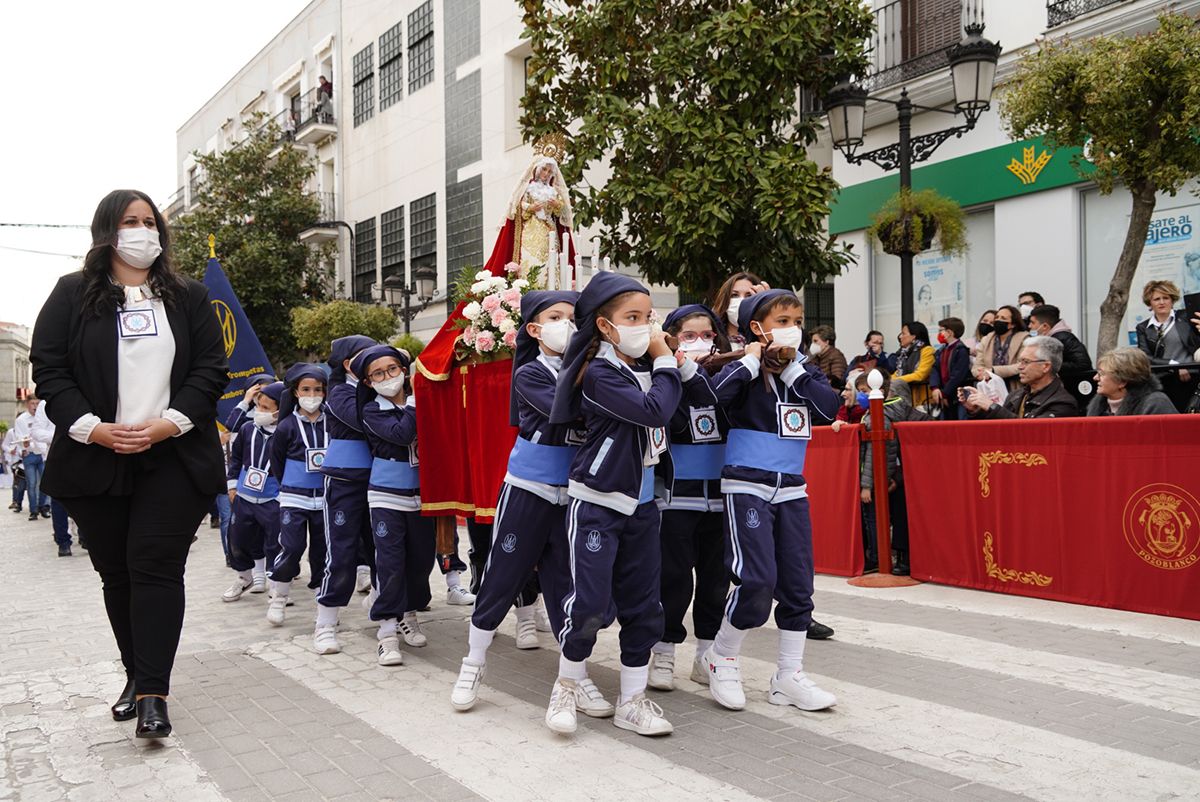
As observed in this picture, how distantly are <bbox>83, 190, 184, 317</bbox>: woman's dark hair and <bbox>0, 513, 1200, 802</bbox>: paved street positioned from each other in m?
1.92

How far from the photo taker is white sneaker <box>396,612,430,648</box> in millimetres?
6562

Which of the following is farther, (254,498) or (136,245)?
(254,498)

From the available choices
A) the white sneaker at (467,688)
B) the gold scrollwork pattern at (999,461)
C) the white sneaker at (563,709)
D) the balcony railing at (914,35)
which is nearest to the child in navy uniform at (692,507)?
the white sneaker at (563,709)

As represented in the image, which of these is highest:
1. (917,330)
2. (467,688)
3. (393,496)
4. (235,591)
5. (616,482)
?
(917,330)

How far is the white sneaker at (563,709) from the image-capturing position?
4.50 metres

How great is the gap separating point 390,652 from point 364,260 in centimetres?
2752

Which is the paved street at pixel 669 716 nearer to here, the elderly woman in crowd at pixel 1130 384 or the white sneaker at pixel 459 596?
the white sneaker at pixel 459 596

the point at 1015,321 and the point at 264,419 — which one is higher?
the point at 1015,321

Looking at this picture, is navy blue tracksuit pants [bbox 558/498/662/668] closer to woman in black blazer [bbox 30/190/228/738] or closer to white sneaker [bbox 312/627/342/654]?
woman in black blazer [bbox 30/190/228/738]

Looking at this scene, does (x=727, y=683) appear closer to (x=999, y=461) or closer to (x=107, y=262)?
(x=107, y=262)

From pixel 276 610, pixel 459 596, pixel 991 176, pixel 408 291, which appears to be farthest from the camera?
pixel 408 291

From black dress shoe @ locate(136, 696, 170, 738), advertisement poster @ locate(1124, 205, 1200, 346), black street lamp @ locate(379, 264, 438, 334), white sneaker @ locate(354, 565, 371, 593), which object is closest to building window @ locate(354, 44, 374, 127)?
Result: black street lamp @ locate(379, 264, 438, 334)

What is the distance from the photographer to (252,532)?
911 centimetres

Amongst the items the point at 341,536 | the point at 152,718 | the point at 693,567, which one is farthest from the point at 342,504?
the point at 693,567
